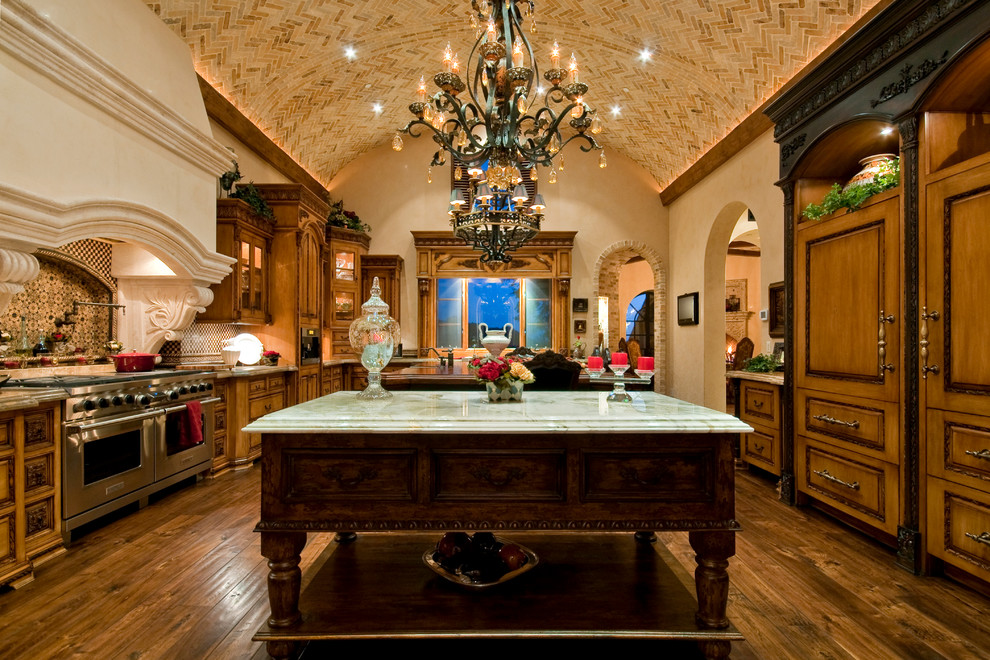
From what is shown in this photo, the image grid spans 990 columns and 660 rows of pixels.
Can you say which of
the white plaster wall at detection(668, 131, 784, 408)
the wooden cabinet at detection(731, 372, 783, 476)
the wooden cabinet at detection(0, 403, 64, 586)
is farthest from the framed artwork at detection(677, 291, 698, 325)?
the wooden cabinet at detection(0, 403, 64, 586)

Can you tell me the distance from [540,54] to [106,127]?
529 cm

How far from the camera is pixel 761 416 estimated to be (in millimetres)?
4102

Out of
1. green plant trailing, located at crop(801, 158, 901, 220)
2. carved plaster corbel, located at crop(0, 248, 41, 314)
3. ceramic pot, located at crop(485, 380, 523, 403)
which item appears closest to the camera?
ceramic pot, located at crop(485, 380, 523, 403)

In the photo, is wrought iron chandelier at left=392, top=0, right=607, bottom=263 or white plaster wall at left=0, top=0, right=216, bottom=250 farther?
wrought iron chandelier at left=392, top=0, right=607, bottom=263

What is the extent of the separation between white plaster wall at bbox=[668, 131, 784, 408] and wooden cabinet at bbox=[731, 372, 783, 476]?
47.3 inches

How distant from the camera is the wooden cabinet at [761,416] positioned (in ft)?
12.7

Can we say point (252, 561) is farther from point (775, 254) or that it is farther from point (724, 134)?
point (724, 134)

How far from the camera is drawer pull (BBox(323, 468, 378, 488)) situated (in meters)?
1.65

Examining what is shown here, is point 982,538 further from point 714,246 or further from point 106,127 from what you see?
point 106,127

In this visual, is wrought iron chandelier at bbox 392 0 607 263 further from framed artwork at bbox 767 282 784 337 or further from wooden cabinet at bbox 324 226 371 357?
wooden cabinet at bbox 324 226 371 357

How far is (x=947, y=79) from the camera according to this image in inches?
93.2

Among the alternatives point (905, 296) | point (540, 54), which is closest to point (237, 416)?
point (905, 296)

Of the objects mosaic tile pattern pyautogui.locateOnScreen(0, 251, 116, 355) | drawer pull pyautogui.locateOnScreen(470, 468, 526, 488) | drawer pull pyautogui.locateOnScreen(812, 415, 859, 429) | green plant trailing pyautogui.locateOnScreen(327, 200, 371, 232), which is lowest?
drawer pull pyautogui.locateOnScreen(812, 415, 859, 429)

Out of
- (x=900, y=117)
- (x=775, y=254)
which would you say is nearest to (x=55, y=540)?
(x=900, y=117)
